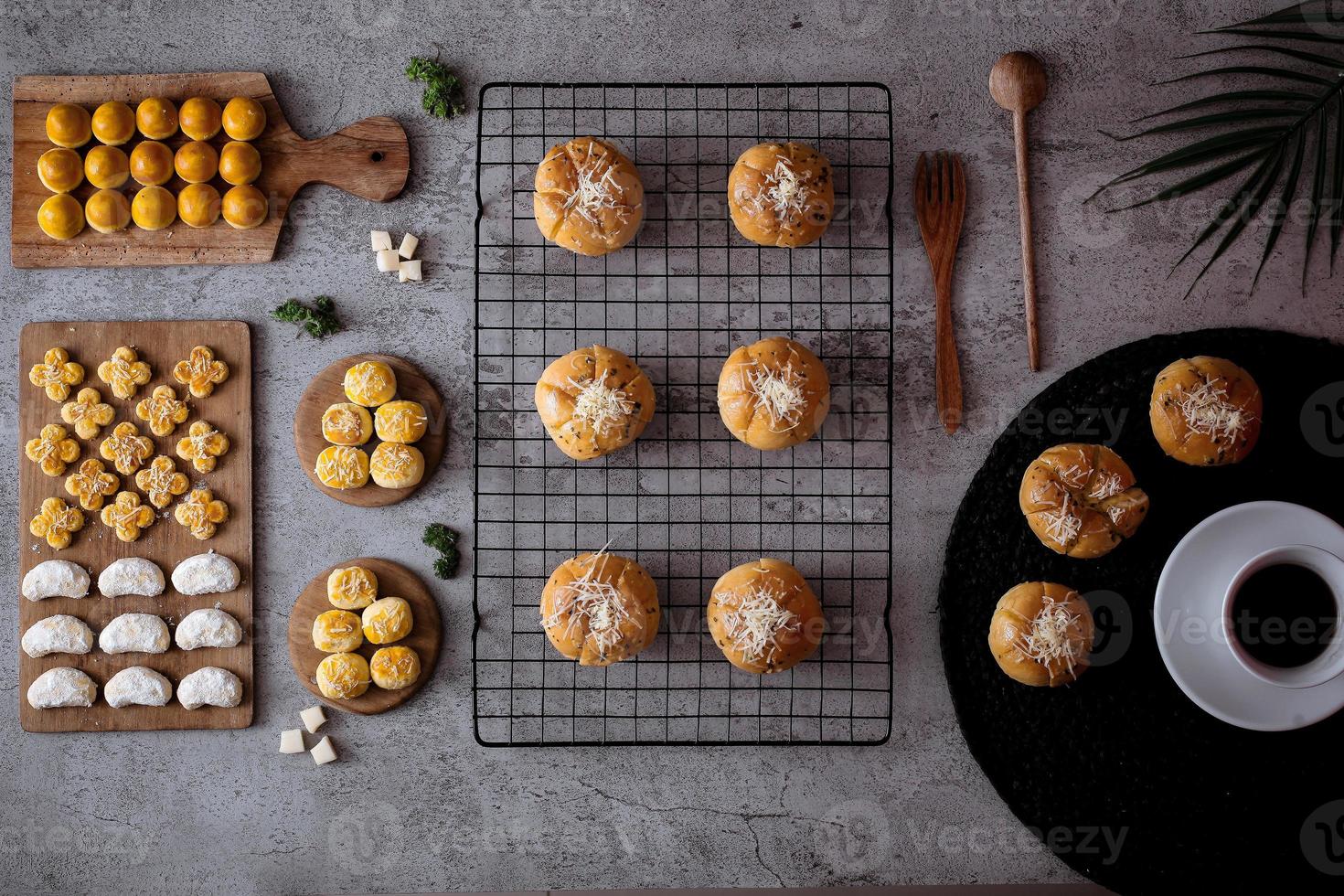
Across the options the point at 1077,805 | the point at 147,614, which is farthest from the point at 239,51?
the point at 1077,805

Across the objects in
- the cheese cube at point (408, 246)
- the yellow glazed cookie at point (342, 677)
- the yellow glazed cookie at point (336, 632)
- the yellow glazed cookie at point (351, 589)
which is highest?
the cheese cube at point (408, 246)

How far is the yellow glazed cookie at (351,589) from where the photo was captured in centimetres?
302

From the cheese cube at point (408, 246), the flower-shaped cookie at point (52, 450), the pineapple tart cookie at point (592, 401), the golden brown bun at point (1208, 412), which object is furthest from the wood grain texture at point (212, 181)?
the golden brown bun at point (1208, 412)

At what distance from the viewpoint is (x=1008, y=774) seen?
119 inches

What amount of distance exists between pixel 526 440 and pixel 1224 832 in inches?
110

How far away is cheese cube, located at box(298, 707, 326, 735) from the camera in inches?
121

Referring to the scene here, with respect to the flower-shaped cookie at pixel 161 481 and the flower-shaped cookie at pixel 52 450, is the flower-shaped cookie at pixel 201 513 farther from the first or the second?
the flower-shaped cookie at pixel 52 450

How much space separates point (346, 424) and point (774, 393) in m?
1.50

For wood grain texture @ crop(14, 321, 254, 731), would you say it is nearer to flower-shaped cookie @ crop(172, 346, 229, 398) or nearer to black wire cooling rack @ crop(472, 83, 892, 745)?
flower-shaped cookie @ crop(172, 346, 229, 398)

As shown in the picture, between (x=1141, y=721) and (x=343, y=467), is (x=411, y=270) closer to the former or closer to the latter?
(x=343, y=467)

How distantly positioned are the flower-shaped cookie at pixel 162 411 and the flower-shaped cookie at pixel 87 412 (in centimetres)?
13

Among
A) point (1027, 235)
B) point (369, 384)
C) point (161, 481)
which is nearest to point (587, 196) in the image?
point (369, 384)

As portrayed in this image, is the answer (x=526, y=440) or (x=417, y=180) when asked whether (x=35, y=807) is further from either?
(x=417, y=180)

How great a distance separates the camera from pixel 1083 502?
281 cm
